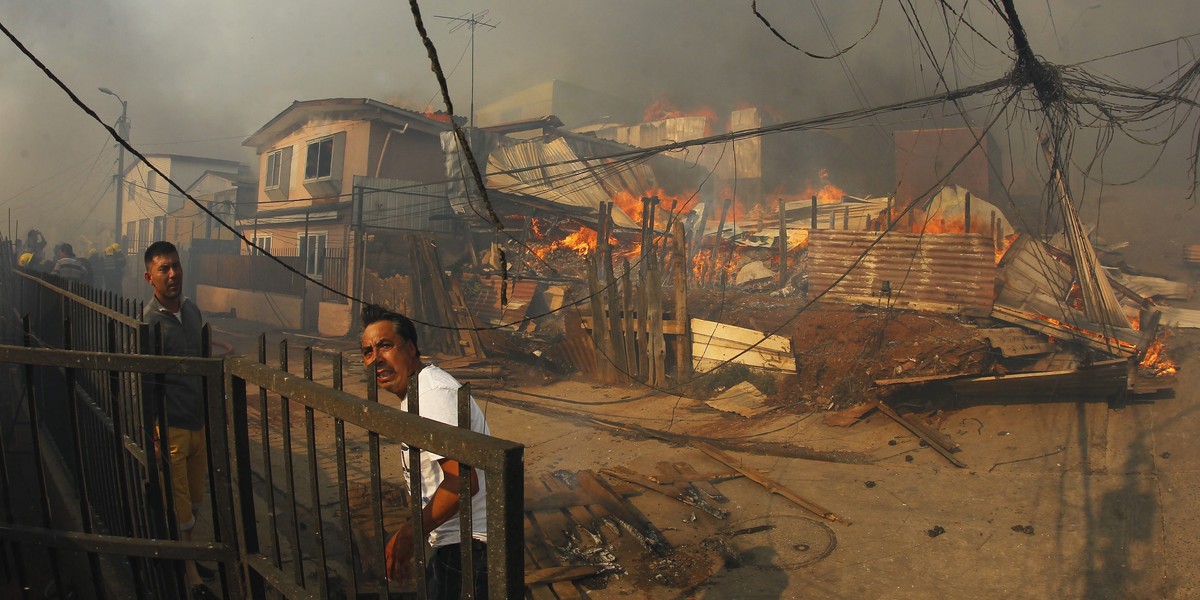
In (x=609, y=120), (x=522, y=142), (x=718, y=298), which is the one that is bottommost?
(x=718, y=298)

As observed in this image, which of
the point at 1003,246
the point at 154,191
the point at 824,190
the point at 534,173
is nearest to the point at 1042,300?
the point at 1003,246

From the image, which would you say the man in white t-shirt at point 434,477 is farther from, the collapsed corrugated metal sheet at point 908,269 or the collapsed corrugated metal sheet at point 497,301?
the collapsed corrugated metal sheet at point 497,301

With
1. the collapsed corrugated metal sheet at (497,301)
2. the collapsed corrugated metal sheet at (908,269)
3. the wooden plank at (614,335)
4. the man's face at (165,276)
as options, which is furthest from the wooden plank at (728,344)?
the man's face at (165,276)

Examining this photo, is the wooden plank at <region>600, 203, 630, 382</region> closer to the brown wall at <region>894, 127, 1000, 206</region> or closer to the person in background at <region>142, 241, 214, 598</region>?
the person in background at <region>142, 241, 214, 598</region>

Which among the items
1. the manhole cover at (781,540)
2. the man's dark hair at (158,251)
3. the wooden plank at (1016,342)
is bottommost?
the manhole cover at (781,540)

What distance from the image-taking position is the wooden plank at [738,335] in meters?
10.2

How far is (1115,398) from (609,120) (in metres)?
37.8

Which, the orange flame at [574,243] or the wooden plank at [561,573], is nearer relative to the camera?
the wooden plank at [561,573]

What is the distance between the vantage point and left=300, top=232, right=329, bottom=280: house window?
21047mm

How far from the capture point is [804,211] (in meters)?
22.4

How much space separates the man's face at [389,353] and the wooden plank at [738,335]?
26.9ft

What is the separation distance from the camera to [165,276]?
150 inches

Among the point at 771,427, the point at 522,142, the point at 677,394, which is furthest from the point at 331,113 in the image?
the point at 771,427

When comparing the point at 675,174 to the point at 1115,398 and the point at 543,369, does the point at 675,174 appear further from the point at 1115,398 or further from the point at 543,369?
the point at 1115,398
